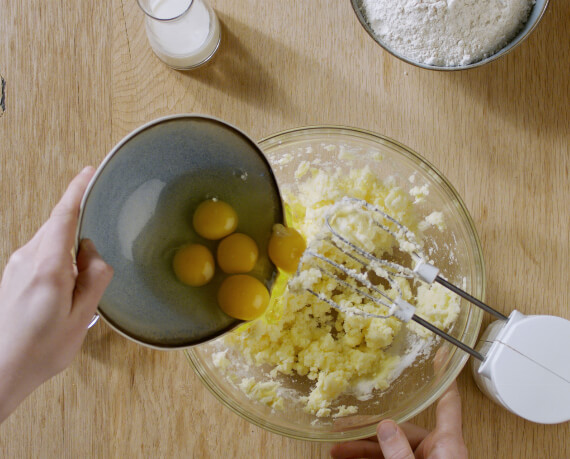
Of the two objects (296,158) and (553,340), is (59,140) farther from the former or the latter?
(553,340)

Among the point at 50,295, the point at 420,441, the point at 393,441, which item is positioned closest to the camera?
the point at 50,295

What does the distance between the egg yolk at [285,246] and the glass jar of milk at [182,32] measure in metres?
0.47

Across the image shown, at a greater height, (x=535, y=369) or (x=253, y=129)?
(x=253, y=129)

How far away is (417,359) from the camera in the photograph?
1.24 m

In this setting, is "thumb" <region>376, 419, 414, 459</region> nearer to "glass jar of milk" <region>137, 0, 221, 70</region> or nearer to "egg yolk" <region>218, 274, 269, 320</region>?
"egg yolk" <region>218, 274, 269, 320</region>

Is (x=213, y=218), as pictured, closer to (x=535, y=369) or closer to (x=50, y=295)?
(x=50, y=295)

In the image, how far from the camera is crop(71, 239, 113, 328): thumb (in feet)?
2.68

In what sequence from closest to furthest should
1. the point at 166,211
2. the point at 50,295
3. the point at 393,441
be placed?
the point at 50,295 → the point at 166,211 → the point at 393,441

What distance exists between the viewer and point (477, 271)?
1153 mm

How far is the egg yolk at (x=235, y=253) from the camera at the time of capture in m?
1.01

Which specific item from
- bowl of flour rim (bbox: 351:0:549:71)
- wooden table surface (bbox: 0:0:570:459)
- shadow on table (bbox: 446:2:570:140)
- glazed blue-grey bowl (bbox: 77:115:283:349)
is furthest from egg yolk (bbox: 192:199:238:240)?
shadow on table (bbox: 446:2:570:140)

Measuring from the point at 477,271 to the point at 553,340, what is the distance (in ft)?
0.65

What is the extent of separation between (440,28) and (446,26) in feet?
0.04

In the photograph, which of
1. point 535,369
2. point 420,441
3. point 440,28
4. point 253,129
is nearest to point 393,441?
point 420,441
